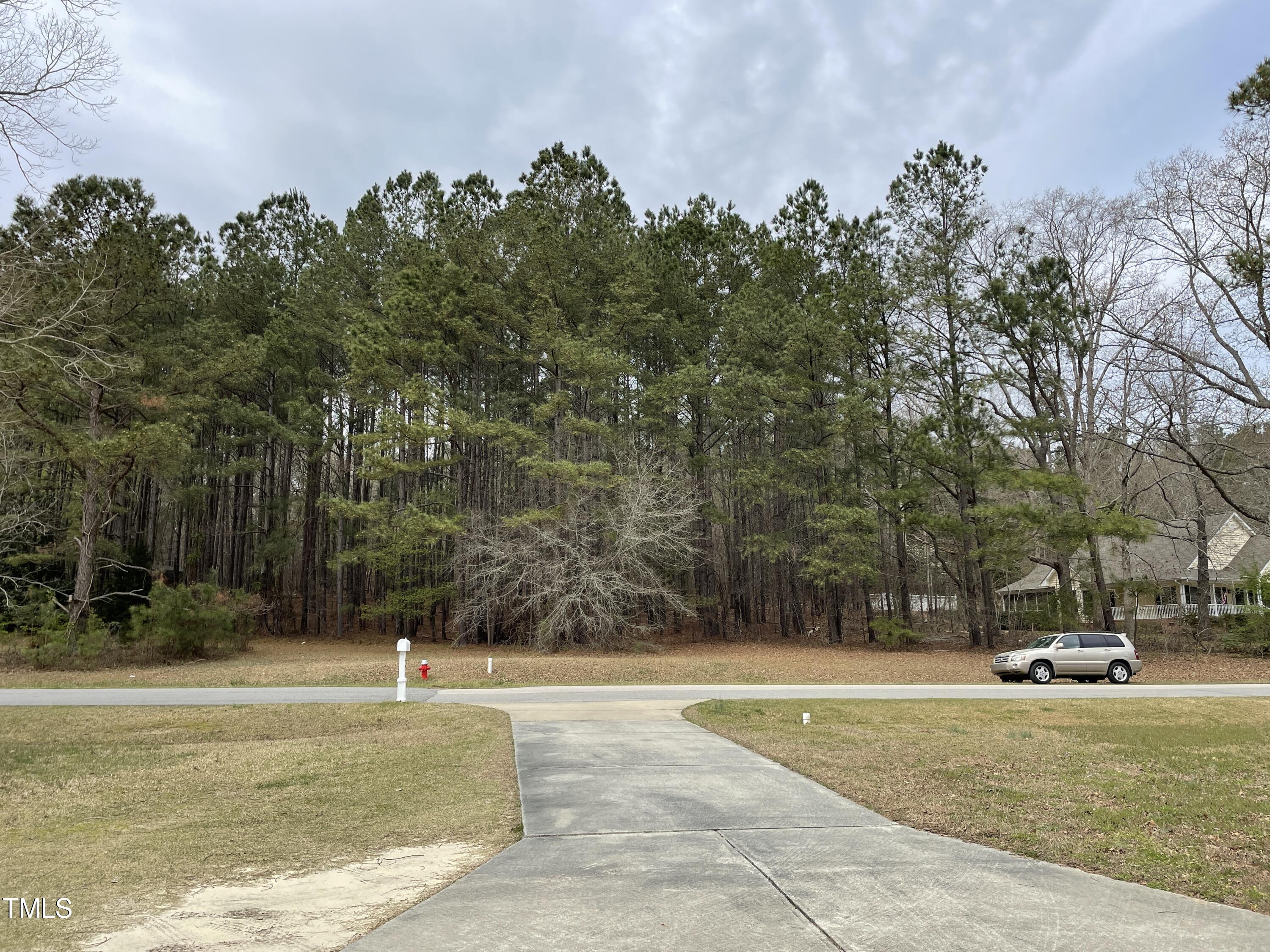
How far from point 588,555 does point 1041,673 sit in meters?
14.0

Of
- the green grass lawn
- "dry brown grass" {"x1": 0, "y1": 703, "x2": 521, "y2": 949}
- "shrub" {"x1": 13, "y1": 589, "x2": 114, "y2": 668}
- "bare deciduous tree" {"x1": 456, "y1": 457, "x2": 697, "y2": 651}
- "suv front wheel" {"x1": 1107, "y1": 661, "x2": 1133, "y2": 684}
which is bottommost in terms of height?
"suv front wheel" {"x1": 1107, "y1": 661, "x2": 1133, "y2": 684}

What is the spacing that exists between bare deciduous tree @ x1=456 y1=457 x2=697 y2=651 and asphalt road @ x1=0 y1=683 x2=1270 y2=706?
7.17 m

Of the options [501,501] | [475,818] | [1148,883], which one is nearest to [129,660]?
[501,501]

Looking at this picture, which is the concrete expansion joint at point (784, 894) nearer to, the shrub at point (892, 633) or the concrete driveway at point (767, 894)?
the concrete driveway at point (767, 894)

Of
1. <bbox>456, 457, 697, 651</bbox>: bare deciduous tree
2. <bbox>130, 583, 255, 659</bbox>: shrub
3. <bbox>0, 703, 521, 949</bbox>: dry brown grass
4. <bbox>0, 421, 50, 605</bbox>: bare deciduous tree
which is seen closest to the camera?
<bbox>0, 703, 521, 949</bbox>: dry brown grass

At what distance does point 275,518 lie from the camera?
3788cm

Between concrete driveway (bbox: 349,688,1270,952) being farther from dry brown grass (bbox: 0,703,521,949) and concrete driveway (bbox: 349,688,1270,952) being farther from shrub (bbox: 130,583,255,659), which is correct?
shrub (bbox: 130,583,255,659)

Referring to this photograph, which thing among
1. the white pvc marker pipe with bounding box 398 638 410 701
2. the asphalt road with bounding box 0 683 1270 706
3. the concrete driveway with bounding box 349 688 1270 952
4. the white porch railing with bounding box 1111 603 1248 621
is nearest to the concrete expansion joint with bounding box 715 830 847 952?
the concrete driveway with bounding box 349 688 1270 952

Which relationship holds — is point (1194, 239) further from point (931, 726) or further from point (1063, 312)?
point (931, 726)

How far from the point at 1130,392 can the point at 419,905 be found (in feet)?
102

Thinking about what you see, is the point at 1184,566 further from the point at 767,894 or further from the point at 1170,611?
the point at 767,894

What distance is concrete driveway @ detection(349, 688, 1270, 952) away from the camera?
370 centimetres

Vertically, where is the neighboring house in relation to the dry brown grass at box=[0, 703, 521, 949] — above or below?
above

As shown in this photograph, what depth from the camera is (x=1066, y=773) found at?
8.35 m
